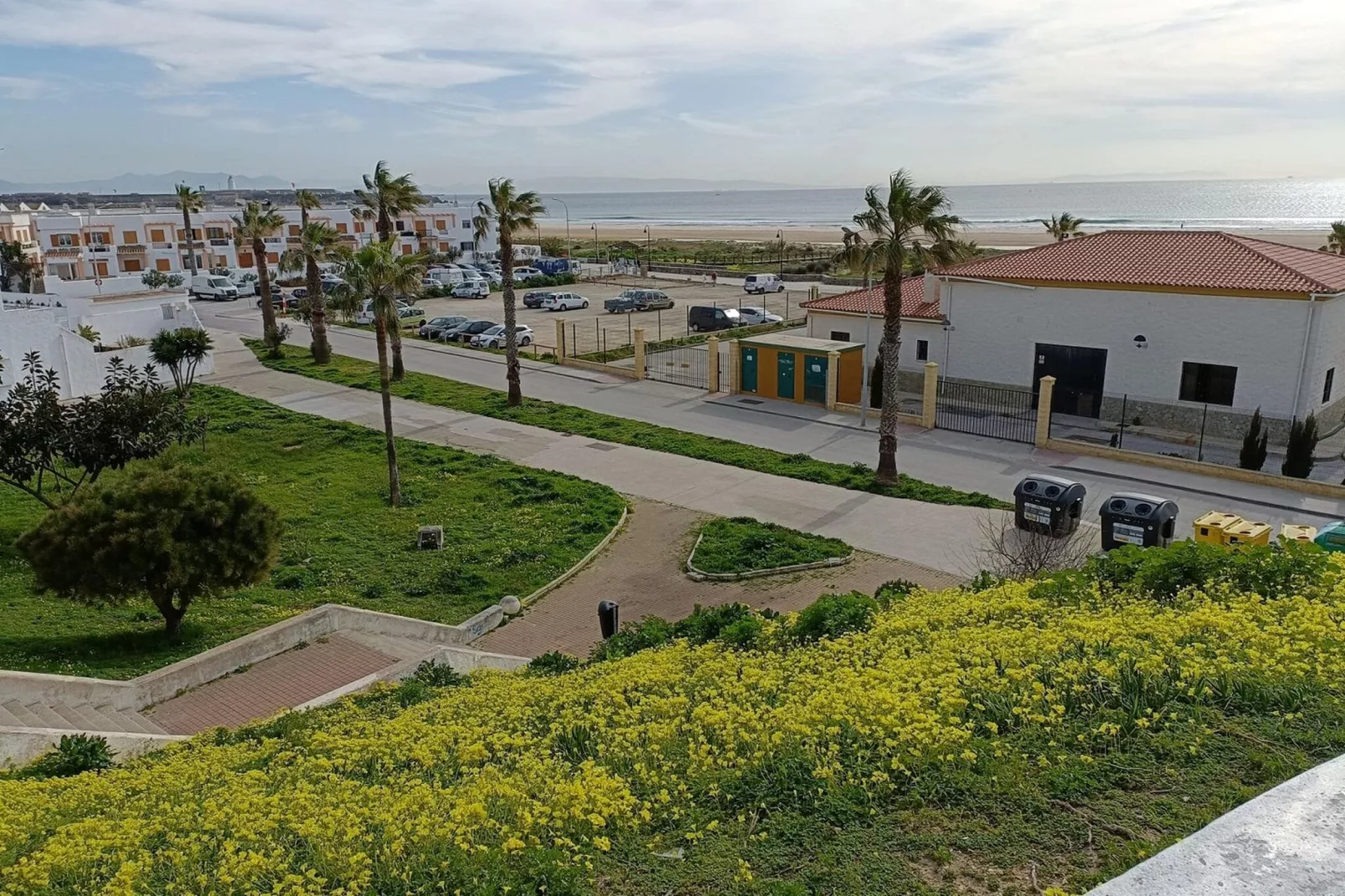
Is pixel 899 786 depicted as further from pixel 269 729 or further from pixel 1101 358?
pixel 1101 358

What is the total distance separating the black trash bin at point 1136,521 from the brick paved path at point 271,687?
516 inches

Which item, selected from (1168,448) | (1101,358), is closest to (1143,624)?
(1168,448)

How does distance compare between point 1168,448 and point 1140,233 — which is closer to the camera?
point 1168,448

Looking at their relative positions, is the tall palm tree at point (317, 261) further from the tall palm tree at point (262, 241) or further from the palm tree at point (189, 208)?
the palm tree at point (189, 208)

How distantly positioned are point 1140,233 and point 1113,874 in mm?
29588

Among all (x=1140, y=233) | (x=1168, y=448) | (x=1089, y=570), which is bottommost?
(x=1168, y=448)

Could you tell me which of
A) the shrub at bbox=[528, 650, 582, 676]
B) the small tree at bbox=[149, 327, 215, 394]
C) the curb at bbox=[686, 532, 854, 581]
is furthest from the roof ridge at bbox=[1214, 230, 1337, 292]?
the small tree at bbox=[149, 327, 215, 394]

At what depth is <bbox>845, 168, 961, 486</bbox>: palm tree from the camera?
21.2m

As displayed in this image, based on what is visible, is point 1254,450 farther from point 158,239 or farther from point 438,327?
point 158,239

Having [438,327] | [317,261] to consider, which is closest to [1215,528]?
[317,261]

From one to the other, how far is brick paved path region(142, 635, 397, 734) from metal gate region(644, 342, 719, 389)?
2050cm

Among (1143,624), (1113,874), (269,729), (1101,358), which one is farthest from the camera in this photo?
(1101,358)

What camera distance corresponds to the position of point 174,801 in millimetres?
8477

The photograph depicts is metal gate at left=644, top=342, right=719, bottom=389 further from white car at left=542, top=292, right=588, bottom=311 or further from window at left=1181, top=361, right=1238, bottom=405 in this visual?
white car at left=542, top=292, right=588, bottom=311
